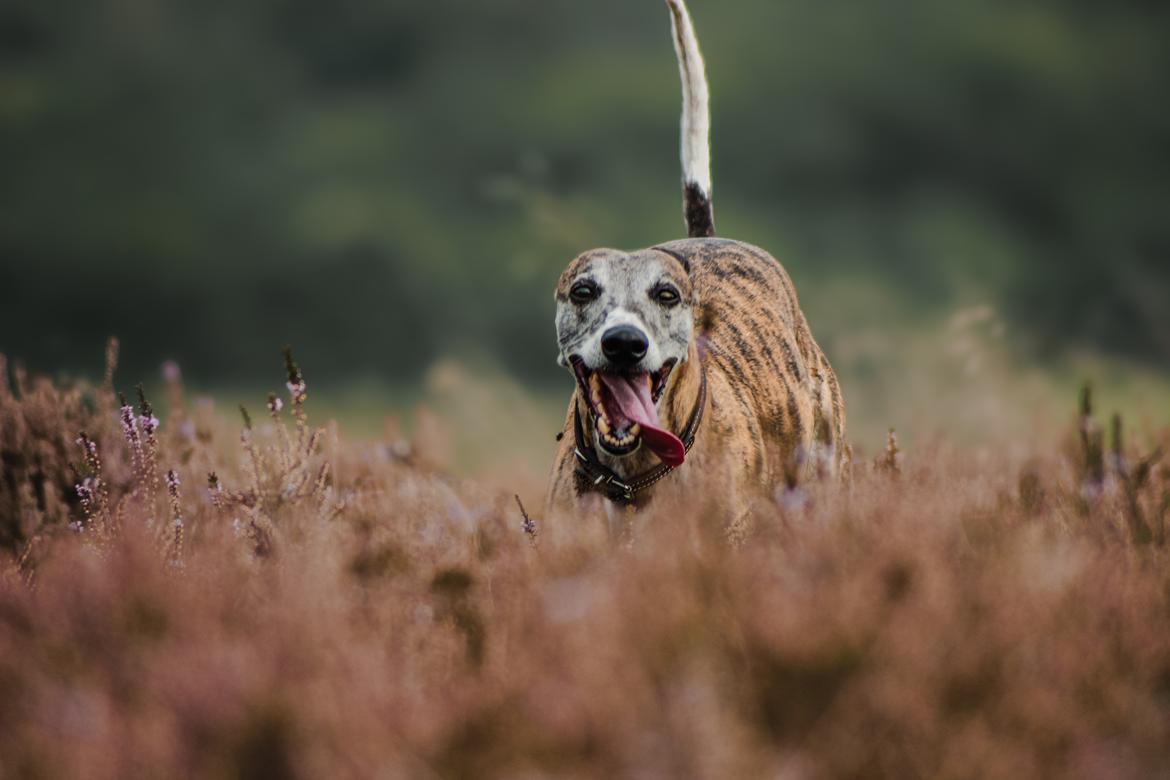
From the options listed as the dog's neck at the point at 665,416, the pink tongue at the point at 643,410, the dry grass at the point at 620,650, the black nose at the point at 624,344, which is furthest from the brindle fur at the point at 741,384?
the dry grass at the point at 620,650

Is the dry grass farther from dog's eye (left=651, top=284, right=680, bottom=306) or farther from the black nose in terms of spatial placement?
dog's eye (left=651, top=284, right=680, bottom=306)

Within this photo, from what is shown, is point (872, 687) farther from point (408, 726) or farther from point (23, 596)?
point (23, 596)

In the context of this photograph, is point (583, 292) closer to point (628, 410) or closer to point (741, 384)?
point (628, 410)

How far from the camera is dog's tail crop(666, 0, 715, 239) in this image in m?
5.06

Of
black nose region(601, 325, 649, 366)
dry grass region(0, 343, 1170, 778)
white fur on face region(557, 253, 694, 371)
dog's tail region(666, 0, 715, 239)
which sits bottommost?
dry grass region(0, 343, 1170, 778)

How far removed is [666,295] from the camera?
4039 mm

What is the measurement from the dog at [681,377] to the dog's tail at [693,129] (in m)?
0.01

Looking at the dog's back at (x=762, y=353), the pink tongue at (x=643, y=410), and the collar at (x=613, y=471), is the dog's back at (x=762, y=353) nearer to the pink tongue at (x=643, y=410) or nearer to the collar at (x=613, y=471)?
the collar at (x=613, y=471)

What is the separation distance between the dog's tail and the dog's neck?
1848 millimetres

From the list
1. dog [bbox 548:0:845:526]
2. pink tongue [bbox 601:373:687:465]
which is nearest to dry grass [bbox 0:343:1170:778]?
dog [bbox 548:0:845:526]

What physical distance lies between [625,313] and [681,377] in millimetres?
324

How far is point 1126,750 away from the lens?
1.73 m

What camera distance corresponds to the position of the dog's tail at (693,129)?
16.6 feet

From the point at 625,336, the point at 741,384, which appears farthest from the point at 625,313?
the point at 741,384
